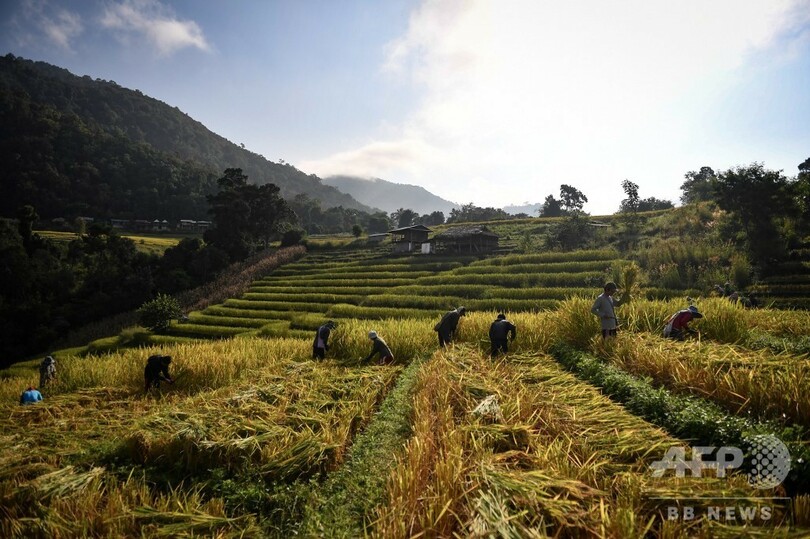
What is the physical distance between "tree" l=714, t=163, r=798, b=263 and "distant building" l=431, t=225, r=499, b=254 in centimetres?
1996

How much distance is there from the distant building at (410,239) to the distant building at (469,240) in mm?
3655

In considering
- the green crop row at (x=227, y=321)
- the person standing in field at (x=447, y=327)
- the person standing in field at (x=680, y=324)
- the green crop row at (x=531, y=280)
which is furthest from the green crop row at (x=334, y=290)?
the person standing in field at (x=680, y=324)

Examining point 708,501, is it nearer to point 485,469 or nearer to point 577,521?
point 577,521

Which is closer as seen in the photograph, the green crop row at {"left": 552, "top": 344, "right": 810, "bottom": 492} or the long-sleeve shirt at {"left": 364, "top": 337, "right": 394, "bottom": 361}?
the green crop row at {"left": 552, "top": 344, "right": 810, "bottom": 492}

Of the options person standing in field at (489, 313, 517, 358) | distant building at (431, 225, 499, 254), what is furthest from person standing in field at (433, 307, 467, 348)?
distant building at (431, 225, 499, 254)

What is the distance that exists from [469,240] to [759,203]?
23.2 meters

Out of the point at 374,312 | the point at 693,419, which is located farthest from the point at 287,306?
the point at 693,419

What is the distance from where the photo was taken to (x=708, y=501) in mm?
3039

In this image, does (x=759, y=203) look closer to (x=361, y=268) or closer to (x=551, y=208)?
(x=361, y=268)

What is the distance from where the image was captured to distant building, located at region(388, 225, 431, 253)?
145ft

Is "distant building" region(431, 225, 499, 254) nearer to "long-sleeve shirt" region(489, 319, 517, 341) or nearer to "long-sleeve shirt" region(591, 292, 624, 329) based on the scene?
"long-sleeve shirt" region(489, 319, 517, 341)

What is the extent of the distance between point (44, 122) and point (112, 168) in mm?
18853

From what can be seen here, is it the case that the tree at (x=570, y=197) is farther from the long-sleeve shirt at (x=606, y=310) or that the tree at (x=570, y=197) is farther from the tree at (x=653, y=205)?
the long-sleeve shirt at (x=606, y=310)
